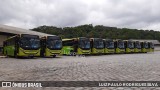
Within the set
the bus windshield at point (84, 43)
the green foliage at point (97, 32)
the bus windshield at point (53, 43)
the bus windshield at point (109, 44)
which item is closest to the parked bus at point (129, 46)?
the bus windshield at point (109, 44)

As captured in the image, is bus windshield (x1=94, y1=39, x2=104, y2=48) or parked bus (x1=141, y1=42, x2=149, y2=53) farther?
parked bus (x1=141, y1=42, x2=149, y2=53)

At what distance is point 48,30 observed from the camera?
10612 centimetres

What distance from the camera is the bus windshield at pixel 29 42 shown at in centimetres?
2599

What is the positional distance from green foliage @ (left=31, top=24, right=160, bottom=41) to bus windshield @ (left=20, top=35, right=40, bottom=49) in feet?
225

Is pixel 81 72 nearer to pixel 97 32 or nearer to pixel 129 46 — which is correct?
pixel 129 46

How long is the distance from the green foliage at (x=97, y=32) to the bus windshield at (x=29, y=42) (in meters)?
68.7

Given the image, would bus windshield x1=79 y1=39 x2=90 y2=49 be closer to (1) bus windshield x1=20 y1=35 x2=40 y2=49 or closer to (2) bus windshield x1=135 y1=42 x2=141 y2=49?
(1) bus windshield x1=20 y1=35 x2=40 y2=49

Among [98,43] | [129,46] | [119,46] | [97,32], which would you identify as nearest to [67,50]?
[98,43]

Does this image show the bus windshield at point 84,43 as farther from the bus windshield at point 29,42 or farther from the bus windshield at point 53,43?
the bus windshield at point 29,42

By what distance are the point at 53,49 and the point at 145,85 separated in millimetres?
21726

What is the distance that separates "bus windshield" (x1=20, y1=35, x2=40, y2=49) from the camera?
25992mm

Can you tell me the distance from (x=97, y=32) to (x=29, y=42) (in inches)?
3516

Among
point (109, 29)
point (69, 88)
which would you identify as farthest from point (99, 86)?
point (109, 29)

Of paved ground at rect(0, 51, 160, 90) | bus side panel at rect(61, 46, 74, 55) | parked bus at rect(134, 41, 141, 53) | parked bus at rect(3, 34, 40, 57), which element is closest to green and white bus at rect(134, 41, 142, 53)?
parked bus at rect(134, 41, 141, 53)
